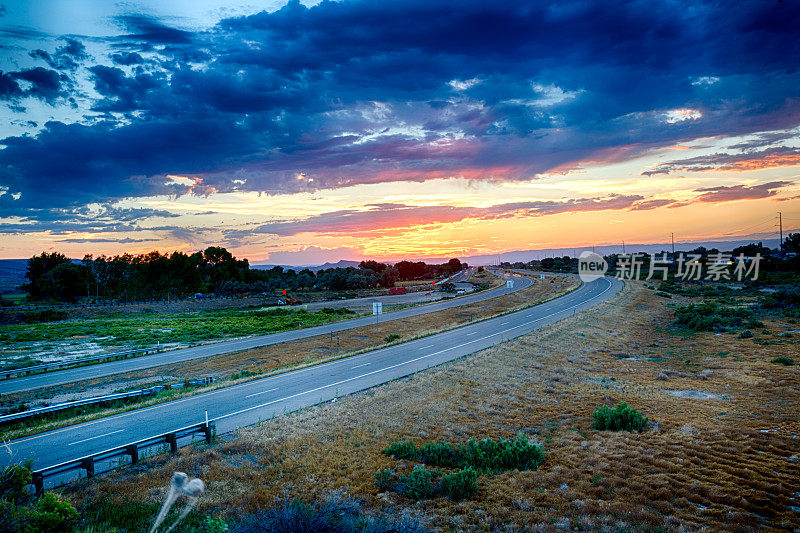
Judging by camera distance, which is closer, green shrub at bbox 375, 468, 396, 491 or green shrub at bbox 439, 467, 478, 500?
green shrub at bbox 439, 467, 478, 500

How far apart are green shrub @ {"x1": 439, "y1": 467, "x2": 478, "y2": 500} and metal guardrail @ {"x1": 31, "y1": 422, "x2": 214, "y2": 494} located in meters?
8.76

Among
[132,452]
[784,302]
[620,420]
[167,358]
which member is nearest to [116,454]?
[132,452]

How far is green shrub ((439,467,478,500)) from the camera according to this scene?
10328 millimetres

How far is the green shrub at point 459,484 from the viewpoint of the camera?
10.3m

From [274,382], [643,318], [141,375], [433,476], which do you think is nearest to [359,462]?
[433,476]

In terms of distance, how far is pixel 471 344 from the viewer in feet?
112

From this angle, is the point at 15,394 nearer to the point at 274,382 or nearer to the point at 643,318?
the point at 274,382

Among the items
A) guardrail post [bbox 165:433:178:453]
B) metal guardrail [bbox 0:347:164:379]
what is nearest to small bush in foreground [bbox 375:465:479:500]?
guardrail post [bbox 165:433:178:453]

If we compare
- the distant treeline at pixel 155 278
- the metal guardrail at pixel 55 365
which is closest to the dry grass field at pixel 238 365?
the metal guardrail at pixel 55 365

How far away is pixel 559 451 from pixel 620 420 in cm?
332

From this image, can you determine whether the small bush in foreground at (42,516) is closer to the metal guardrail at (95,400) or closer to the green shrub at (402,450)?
the green shrub at (402,450)

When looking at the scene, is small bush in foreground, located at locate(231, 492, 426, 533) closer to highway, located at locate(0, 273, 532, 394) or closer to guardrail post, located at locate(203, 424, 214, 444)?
guardrail post, located at locate(203, 424, 214, 444)

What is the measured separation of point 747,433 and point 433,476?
10.8 meters

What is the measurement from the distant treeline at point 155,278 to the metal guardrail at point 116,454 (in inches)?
4230
